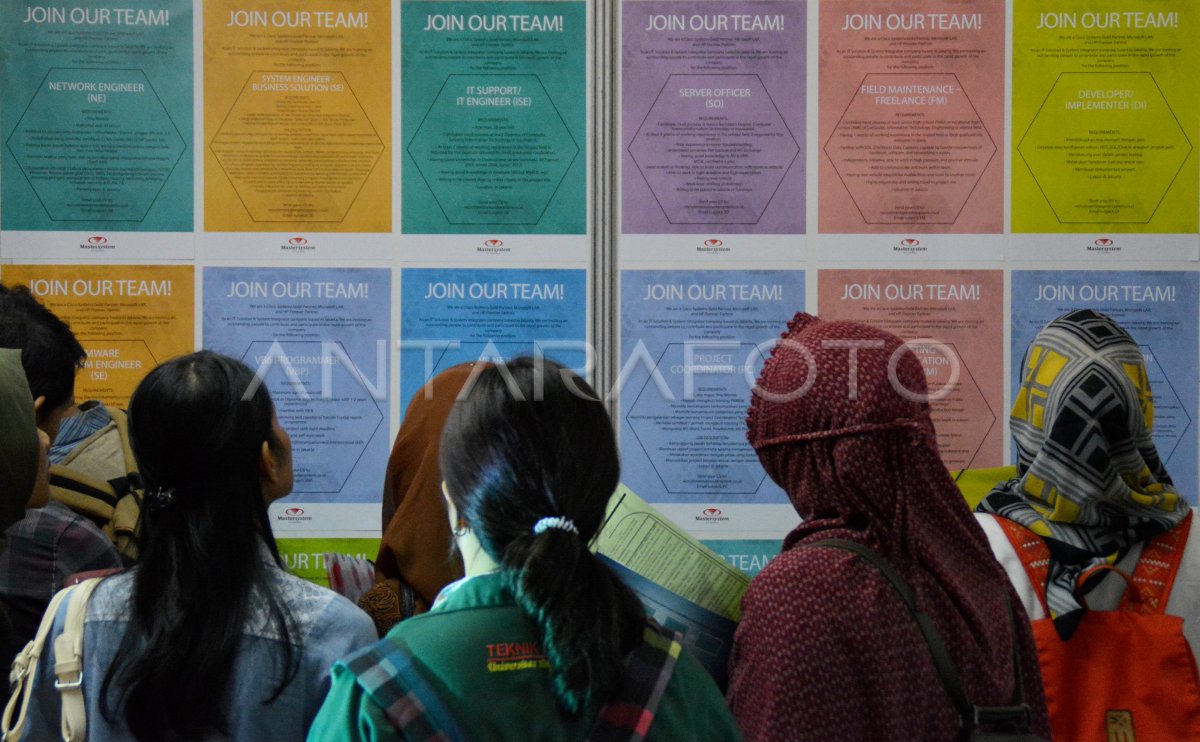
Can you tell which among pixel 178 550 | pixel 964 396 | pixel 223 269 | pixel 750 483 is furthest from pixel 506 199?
pixel 178 550

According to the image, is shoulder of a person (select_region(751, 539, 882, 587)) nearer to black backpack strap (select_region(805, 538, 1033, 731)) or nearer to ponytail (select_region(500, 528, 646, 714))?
black backpack strap (select_region(805, 538, 1033, 731))

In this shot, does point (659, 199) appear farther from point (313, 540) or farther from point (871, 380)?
point (871, 380)

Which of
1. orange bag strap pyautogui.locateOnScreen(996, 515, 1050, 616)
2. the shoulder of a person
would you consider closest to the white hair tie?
the shoulder of a person

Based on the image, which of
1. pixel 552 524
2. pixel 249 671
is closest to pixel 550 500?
pixel 552 524

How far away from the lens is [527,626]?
117 centimetres

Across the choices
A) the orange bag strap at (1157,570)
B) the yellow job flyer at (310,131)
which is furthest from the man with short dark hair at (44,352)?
the orange bag strap at (1157,570)

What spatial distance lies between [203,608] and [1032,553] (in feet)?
4.31

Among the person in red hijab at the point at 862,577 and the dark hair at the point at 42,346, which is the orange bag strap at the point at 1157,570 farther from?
the dark hair at the point at 42,346

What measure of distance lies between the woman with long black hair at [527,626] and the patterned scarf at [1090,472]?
2.76ft

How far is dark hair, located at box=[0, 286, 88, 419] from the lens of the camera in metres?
2.29

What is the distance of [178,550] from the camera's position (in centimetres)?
156

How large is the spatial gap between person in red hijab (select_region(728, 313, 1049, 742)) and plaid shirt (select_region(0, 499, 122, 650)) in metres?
1.19

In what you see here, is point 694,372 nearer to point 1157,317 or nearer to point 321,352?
point 321,352

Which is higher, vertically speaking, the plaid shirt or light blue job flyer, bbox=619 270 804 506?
light blue job flyer, bbox=619 270 804 506
